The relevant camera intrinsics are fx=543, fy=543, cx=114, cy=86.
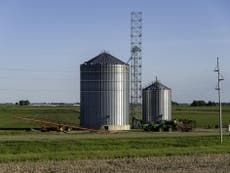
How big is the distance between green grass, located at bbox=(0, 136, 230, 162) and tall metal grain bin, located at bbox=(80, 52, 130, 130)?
933 inches

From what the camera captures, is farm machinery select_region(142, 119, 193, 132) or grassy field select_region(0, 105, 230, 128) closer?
farm machinery select_region(142, 119, 193, 132)

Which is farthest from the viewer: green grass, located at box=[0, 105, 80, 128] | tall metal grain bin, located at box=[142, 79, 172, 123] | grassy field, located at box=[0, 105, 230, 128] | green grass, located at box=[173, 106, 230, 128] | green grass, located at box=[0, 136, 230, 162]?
green grass, located at box=[173, 106, 230, 128]

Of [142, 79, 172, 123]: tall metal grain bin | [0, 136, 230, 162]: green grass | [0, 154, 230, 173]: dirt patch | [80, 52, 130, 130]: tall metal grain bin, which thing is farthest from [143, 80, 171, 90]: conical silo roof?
[0, 154, 230, 173]: dirt patch

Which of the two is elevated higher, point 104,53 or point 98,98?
point 104,53

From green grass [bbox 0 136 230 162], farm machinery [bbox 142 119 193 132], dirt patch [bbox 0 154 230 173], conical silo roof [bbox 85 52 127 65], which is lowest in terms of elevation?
dirt patch [bbox 0 154 230 173]

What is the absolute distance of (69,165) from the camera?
24.6 meters

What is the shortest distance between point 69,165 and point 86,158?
3.78 meters

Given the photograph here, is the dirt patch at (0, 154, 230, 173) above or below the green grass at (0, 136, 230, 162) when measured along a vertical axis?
below

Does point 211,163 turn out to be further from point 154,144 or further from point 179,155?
point 154,144

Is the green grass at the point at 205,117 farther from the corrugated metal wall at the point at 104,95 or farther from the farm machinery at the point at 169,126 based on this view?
the corrugated metal wall at the point at 104,95

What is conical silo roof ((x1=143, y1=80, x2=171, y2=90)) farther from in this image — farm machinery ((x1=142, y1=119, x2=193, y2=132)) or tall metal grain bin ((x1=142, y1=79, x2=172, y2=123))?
farm machinery ((x1=142, y1=119, x2=193, y2=132))

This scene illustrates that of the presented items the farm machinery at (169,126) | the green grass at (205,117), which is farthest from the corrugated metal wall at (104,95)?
the green grass at (205,117)

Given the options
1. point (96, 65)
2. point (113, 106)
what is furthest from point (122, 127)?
point (96, 65)

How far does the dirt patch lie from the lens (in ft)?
75.3
